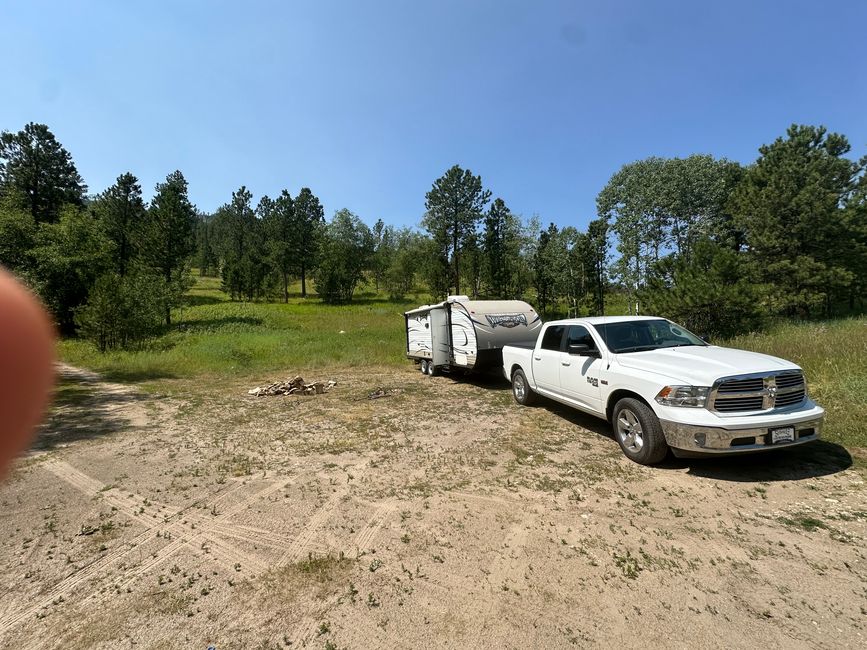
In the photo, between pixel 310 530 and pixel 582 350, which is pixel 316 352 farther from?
pixel 310 530

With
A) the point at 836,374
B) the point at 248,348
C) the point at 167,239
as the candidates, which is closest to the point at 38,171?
the point at 167,239

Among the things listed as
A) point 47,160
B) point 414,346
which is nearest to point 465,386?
point 414,346

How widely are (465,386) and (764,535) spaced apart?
26.8 feet

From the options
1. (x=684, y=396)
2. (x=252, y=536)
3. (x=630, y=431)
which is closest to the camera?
(x=252, y=536)

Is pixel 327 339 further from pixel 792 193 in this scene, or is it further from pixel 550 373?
pixel 792 193

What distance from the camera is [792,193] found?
76.3 ft

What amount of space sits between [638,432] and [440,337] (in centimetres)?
774

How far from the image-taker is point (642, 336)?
6.73 metres

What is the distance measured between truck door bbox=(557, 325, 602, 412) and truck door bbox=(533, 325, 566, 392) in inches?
5.8

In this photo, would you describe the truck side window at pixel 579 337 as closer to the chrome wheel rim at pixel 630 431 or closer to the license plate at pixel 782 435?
the chrome wheel rim at pixel 630 431

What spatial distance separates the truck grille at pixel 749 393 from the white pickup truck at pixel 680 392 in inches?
0.5

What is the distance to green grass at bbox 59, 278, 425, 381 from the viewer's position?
53.7 ft

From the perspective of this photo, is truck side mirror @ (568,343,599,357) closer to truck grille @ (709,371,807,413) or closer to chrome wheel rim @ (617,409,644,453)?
chrome wheel rim @ (617,409,644,453)

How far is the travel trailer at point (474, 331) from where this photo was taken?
1105cm
